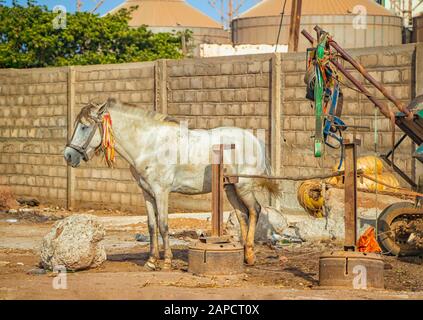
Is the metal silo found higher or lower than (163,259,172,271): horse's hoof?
higher

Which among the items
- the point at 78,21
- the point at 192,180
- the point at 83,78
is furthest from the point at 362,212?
the point at 78,21

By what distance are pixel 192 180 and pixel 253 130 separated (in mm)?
6343

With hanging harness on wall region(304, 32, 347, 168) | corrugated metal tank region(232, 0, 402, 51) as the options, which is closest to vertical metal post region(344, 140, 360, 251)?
hanging harness on wall region(304, 32, 347, 168)

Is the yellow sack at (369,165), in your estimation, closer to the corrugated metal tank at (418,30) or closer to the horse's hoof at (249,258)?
the horse's hoof at (249,258)

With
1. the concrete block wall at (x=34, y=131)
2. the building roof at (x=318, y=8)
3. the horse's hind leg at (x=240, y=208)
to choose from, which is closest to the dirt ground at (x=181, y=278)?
the horse's hind leg at (x=240, y=208)

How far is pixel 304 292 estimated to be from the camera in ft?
34.7

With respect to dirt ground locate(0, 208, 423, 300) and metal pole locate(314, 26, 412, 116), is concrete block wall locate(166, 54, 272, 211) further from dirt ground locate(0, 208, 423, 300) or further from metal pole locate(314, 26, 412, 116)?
metal pole locate(314, 26, 412, 116)

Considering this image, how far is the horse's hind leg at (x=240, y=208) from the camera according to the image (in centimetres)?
1368

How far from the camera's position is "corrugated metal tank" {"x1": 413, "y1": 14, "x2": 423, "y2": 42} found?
46.1m

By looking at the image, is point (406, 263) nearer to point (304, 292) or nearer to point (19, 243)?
point (304, 292)

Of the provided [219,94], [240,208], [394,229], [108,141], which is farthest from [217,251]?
[219,94]

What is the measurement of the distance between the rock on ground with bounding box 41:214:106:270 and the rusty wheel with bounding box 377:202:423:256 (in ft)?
12.6

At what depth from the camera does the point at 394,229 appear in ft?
44.5

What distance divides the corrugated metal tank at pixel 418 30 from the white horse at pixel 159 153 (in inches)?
1345
